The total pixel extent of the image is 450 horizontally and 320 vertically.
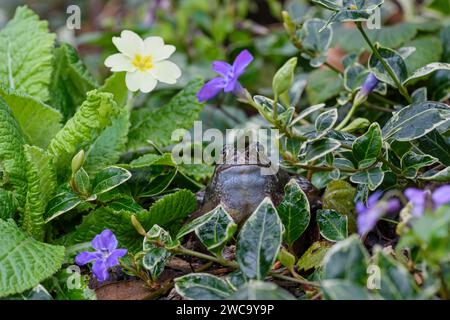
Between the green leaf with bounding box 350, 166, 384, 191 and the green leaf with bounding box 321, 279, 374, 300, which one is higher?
the green leaf with bounding box 350, 166, 384, 191

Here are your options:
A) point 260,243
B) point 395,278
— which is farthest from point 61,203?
point 395,278

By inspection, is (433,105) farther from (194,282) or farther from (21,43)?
(21,43)

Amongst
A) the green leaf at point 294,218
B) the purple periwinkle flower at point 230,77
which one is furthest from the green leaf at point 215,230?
the purple periwinkle flower at point 230,77

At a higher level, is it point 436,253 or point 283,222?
point 436,253

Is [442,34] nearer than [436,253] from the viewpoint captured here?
No

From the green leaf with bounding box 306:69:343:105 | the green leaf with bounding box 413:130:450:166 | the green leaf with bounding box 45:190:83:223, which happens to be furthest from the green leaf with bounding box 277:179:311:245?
the green leaf with bounding box 306:69:343:105

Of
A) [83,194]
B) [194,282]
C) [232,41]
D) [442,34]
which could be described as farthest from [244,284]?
[232,41]

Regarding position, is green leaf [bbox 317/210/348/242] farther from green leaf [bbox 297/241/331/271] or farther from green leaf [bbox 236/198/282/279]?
green leaf [bbox 236/198/282/279]
